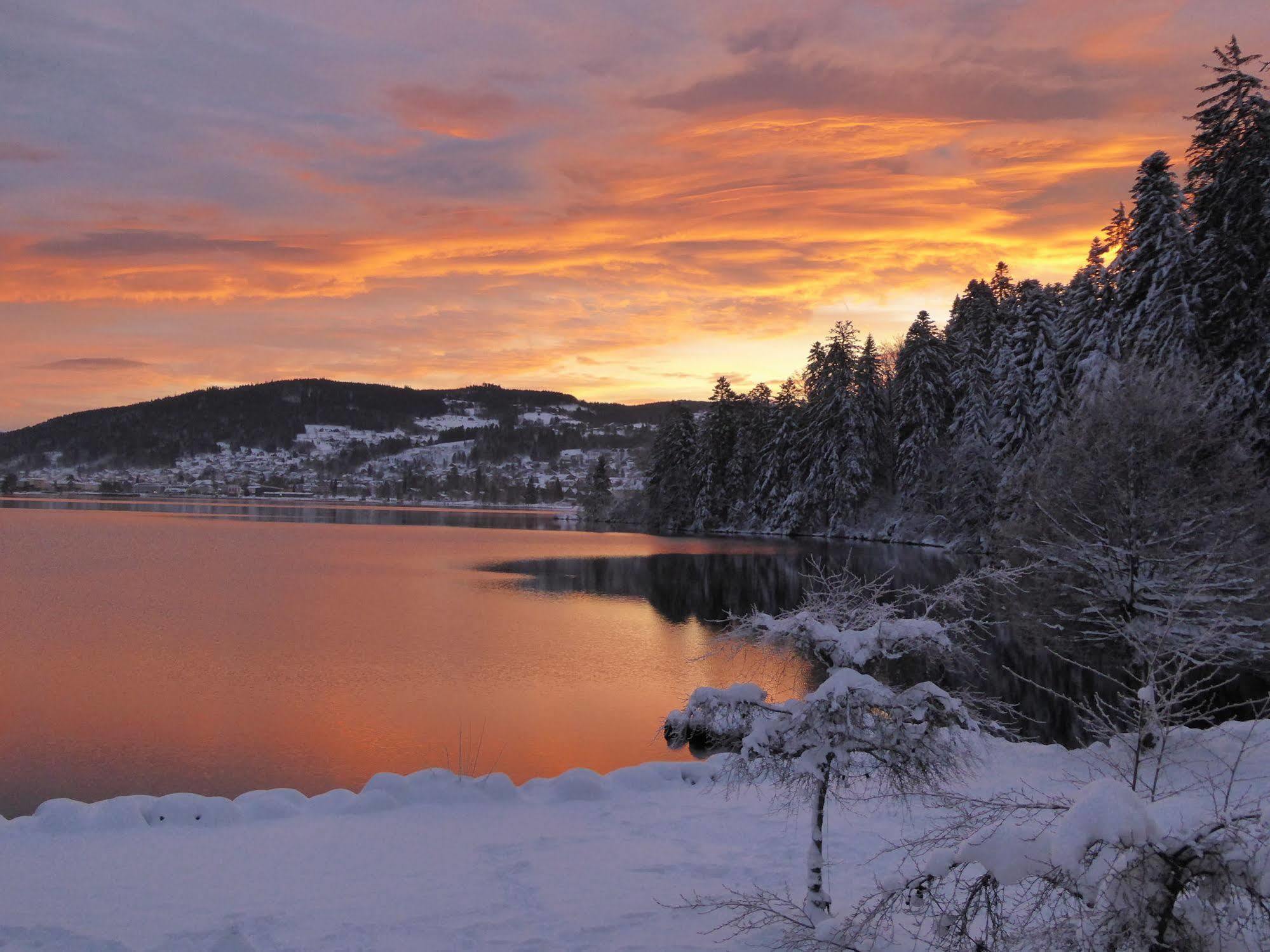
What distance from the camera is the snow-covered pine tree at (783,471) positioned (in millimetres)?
66125

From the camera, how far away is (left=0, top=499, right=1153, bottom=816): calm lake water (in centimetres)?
1297

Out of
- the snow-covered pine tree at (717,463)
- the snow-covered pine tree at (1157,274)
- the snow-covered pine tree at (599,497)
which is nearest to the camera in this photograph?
the snow-covered pine tree at (1157,274)

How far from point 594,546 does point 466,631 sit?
1302 inches

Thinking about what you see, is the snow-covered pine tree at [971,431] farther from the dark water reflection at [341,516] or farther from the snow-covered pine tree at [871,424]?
the dark water reflection at [341,516]

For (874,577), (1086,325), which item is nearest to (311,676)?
(874,577)

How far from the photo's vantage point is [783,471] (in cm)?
6912

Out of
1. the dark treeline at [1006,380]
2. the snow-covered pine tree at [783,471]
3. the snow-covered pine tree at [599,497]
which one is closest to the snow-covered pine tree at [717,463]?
the dark treeline at [1006,380]

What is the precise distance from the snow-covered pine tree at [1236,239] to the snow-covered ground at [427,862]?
14.7 metres

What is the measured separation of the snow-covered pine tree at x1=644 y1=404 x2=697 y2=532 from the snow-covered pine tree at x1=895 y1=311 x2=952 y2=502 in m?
20.8

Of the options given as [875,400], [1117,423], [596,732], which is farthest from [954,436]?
[596,732]

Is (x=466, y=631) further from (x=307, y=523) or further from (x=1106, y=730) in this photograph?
(x=307, y=523)

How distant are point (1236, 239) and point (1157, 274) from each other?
346cm

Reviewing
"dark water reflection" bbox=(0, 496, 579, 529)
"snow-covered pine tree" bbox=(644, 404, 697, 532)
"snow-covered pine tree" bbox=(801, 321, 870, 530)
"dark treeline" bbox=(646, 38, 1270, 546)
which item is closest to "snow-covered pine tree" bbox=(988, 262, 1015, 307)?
"dark treeline" bbox=(646, 38, 1270, 546)

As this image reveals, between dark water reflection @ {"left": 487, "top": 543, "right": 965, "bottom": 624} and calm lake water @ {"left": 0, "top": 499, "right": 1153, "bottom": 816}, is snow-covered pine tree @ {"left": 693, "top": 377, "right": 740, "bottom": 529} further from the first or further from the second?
calm lake water @ {"left": 0, "top": 499, "right": 1153, "bottom": 816}
